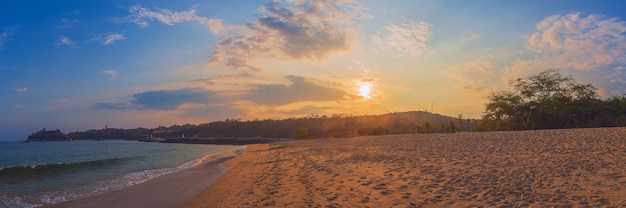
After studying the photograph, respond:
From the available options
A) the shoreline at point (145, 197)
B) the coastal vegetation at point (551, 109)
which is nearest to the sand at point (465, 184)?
the shoreline at point (145, 197)

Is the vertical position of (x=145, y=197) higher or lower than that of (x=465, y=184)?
lower

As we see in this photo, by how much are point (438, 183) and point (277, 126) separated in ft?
617

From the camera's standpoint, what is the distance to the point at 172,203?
491 inches

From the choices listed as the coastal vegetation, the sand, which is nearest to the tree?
the coastal vegetation

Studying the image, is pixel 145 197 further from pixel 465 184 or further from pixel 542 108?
pixel 542 108

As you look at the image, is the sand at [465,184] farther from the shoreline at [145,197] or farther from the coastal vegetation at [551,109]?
the coastal vegetation at [551,109]

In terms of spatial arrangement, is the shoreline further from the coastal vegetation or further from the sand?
the coastal vegetation

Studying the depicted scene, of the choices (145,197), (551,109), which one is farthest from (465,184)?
(551,109)

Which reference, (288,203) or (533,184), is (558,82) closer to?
(533,184)

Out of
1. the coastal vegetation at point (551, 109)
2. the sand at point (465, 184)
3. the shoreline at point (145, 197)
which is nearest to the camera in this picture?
the sand at point (465, 184)

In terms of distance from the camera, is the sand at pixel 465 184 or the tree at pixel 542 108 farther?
the tree at pixel 542 108

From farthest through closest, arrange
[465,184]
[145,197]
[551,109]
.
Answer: [551,109]
[145,197]
[465,184]

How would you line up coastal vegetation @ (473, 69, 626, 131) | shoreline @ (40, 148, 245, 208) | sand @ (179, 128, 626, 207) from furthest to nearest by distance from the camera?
coastal vegetation @ (473, 69, 626, 131)
shoreline @ (40, 148, 245, 208)
sand @ (179, 128, 626, 207)

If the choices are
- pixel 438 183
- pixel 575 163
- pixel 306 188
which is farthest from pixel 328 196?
pixel 575 163
